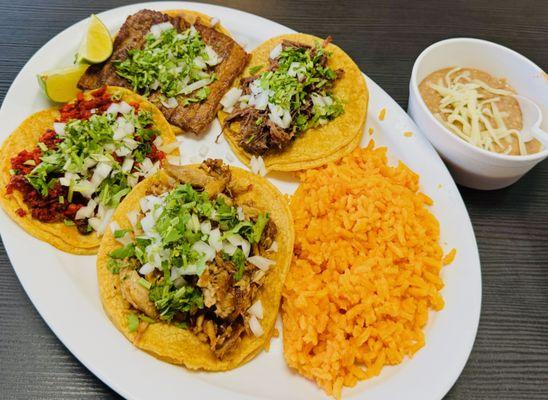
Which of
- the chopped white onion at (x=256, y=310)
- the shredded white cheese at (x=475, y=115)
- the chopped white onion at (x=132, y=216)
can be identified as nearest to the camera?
the chopped white onion at (x=256, y=310)

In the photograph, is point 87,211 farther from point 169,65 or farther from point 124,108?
point 169,65

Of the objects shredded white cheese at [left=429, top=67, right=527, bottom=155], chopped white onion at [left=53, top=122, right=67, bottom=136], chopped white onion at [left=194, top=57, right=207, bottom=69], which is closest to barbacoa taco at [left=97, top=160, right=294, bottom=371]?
chopped white onion at [left=53, top=122, right=67, bottom=136]

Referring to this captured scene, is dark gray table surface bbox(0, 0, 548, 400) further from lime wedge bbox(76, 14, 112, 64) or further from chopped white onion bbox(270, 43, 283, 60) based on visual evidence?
chopped white onion bbox(270, 43, 283, 60)

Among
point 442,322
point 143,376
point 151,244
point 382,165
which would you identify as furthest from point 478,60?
point 143,376

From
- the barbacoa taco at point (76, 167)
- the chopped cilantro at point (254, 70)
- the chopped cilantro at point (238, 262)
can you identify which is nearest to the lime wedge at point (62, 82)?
the barbacoa taco at point (76, 167)

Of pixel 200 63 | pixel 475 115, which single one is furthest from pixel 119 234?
pixel 475 115

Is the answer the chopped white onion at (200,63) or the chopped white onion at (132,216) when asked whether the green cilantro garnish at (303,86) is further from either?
the chopped white onion at (132,216)
